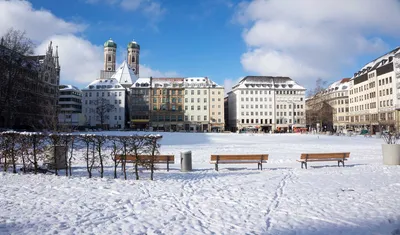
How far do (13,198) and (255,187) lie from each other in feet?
24.5

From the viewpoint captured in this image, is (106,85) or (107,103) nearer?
(107,103)

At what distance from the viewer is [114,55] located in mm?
140750

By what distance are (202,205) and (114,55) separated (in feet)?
465

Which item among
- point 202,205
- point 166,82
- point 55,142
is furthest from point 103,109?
point 202,205

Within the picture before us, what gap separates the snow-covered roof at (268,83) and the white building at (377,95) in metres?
19.3

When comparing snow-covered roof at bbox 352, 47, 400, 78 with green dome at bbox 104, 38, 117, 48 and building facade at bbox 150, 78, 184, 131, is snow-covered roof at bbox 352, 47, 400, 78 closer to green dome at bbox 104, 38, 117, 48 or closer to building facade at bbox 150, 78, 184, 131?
building facade at bbox 150, 78, 184, 131

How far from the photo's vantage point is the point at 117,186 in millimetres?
10711

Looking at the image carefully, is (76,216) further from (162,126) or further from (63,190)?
Result: (162,126)

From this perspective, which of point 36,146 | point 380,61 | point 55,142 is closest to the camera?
point 55,142

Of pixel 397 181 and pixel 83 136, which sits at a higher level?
pixel 83 136

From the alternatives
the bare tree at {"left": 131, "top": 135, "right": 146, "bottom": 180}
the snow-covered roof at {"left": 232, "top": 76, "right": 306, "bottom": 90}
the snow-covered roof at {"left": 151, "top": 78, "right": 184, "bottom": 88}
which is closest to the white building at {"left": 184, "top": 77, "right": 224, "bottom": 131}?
the snow-covered roof at {"left": 151, "top": 78, "right": 184, "bottom": 88}

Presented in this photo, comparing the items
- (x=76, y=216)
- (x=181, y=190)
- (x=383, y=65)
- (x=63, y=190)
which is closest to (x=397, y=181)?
(x=181, y=190)

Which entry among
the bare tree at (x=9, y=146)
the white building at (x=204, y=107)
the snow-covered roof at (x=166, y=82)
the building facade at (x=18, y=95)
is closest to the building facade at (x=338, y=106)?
the white building at (x=204, y=107)

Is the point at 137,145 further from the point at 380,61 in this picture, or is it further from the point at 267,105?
the point at 267,105
